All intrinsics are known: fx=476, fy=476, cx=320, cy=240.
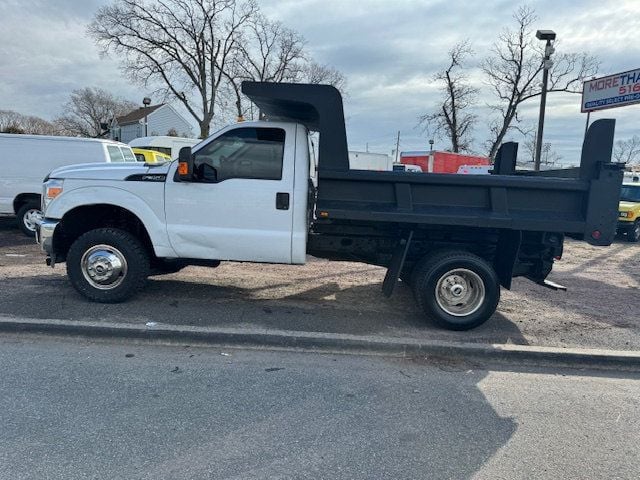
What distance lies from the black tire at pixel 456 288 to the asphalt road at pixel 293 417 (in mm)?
787

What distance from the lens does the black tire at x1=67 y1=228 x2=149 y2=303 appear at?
5449mm

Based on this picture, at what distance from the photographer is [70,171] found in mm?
5566

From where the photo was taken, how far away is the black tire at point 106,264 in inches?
215

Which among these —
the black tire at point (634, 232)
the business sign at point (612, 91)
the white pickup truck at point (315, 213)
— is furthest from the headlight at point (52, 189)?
the black tire at point (634, 232)

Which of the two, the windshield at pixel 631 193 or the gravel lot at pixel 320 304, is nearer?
the gravel lot at pixel 320 304

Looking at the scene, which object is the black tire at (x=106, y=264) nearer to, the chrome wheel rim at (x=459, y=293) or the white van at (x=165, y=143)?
the chrome wheel rim at (x=459, y=293)

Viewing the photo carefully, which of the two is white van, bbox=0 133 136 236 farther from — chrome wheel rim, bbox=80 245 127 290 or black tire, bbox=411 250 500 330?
black tire, bbox=411 250 500 330

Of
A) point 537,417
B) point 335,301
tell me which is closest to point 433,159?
point 335,301

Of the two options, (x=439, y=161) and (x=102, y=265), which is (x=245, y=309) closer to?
(x=102, y=265)

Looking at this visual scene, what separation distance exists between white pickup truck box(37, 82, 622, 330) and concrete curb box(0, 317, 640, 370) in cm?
56

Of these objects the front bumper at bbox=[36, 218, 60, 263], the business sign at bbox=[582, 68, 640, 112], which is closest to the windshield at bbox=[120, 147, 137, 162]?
the front bumper at bbox=[36, 218, 60, 263]

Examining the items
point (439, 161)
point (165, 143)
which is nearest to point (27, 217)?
point (165, 143)

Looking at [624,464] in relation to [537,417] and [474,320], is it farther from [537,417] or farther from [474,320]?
[474,320]

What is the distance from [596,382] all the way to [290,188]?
3.54 m
